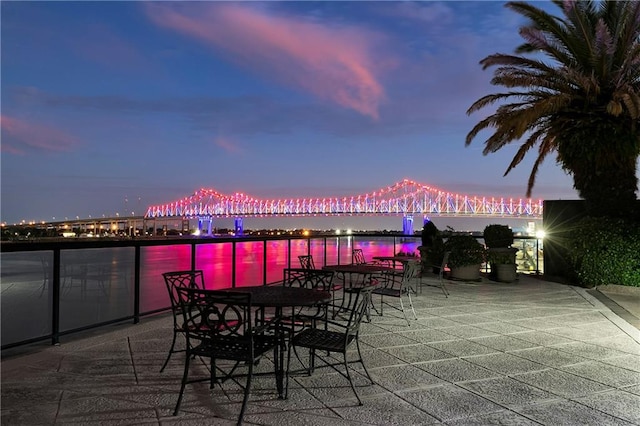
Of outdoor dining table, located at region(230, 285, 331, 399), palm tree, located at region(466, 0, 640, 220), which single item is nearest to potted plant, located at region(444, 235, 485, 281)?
palm tree, located at region(466, 0, 640, 220)

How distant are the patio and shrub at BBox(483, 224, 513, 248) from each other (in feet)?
15.7

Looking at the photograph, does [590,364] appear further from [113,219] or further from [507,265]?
[113,219]

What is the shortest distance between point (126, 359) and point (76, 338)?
1.07 metres

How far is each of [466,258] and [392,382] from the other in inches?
251

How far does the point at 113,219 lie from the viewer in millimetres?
51750

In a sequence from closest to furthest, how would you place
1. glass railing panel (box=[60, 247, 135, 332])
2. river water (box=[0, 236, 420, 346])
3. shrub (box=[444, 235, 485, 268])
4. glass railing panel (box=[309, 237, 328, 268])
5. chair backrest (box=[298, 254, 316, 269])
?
river water (box=[0, 236, 420, 346]) < glass railing panel (box=[60, 247, 135, 332]) < chair backrest (box=[298, 254, 316, 269]) < shrub (box=[444, 235, 485, 268]) < glass railing panel (box=[309, 237, 328, 268])

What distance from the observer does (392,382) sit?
3.24m

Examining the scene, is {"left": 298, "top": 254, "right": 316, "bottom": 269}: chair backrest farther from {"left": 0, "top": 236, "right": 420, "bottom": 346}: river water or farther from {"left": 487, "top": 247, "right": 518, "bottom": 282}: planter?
{"left": 487, "top": 247, "right": 518, "bottom": 282}: planter

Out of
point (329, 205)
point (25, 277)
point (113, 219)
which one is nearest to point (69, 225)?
point (113, 219)

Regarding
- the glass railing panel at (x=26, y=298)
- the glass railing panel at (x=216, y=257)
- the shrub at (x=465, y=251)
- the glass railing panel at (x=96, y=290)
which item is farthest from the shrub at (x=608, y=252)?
the glass railing panel at (x=26, y=298)

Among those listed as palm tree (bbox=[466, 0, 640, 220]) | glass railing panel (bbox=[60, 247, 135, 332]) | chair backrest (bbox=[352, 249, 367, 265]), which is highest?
palm tree (bbox=[466, 0, 640, 220])

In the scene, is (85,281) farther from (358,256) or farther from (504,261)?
(504,261)

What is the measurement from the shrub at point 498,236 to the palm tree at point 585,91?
5.26ft

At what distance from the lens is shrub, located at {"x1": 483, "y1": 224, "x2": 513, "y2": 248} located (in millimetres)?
9867
